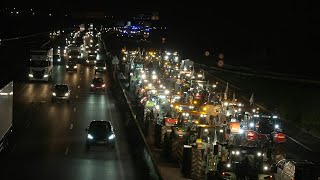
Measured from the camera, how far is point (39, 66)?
2462 inches

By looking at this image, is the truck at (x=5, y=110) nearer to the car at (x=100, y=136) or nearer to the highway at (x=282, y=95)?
the car at (x=100, y=136)

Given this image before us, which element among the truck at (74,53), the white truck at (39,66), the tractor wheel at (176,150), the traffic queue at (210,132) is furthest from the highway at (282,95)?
the truck at (74,53)

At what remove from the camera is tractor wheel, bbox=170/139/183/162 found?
2658 cm

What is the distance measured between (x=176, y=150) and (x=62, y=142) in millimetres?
6608

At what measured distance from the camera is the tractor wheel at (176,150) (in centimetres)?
2658

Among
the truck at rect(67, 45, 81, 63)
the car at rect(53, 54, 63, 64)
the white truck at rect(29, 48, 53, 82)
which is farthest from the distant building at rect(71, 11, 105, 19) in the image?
the white truck at rect(29, 48, 53, 82)

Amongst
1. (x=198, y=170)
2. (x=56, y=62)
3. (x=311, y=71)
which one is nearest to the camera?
(x=198, y=170)

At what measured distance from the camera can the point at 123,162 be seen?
25.8 meters

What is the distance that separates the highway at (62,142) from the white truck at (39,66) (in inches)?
259

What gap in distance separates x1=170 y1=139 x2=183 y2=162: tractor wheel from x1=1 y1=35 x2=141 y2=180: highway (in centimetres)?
186

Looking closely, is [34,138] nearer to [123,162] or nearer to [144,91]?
[123,162]

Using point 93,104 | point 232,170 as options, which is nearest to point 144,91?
point 93,104

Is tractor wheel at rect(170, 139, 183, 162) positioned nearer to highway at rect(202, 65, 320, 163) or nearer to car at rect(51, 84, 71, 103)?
highway at rect(202, 65, 320, 163)

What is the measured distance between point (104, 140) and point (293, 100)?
2433 cm
